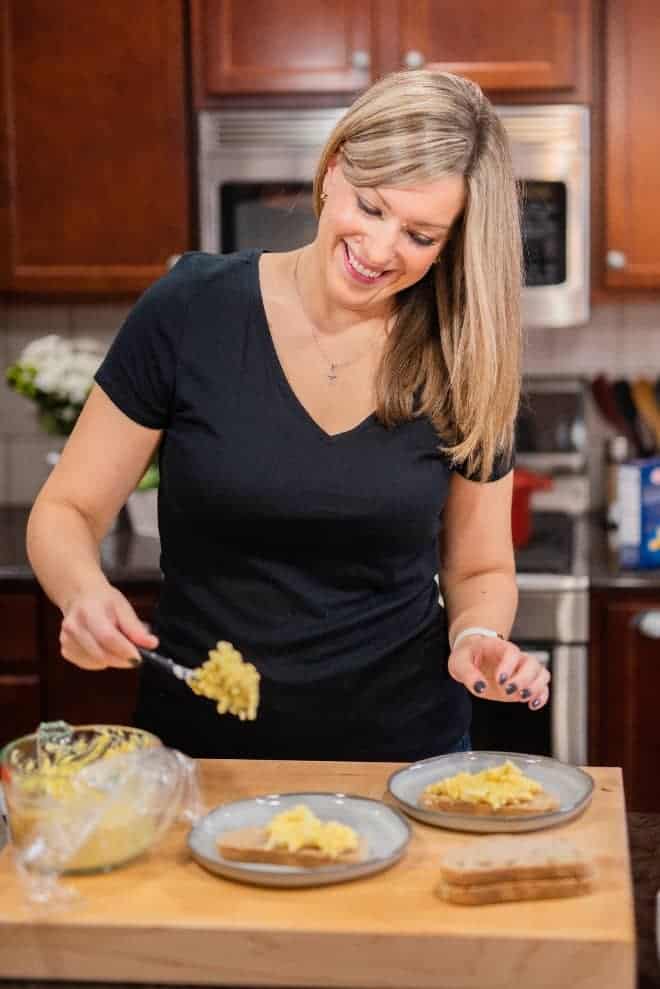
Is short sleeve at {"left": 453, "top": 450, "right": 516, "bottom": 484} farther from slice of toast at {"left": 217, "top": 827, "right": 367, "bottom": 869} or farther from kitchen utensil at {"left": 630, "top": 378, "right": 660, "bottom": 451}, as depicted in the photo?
kitchen utensil at {"left": 630, "top": 378, "right": 660, "bottom": 451}

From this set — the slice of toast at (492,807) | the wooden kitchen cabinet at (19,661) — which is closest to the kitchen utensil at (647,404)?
the wooden kitchen cabinet at (19,661)

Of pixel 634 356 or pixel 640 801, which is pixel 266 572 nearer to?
pixel 640 801

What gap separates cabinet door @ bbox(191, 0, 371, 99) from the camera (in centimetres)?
308

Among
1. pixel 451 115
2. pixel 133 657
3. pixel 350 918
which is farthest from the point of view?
pixel 451 115

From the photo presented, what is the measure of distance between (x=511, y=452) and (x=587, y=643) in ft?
3.98

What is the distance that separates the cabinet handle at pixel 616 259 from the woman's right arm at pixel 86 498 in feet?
5.60

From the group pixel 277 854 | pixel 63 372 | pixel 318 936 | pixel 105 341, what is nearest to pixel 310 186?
pixel 63 372

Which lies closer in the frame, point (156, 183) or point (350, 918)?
point (350, 918)

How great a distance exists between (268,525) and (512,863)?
553 mm

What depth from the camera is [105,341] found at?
3.63 meters

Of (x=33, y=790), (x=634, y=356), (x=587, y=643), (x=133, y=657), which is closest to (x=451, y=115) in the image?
(x=133, y=657)

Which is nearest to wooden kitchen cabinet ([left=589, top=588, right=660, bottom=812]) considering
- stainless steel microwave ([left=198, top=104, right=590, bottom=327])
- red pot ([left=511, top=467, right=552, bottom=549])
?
red pot ([left=511, top=467, right=552, bottom=549])

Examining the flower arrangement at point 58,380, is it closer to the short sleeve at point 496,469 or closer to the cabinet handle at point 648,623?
the cabinet handle at point 648,623

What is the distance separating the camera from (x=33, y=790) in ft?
4.04
